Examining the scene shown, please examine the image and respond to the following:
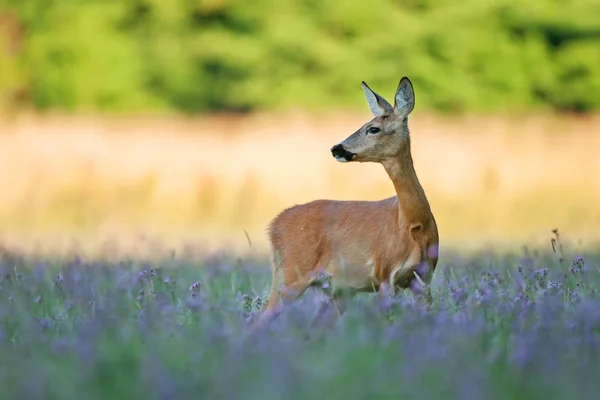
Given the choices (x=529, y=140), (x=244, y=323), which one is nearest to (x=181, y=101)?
(x=529, y=140)

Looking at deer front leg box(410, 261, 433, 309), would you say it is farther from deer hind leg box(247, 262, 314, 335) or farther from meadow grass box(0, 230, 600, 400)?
deer hind leg box(247, 262, 314, 335)

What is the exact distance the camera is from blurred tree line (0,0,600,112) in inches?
838

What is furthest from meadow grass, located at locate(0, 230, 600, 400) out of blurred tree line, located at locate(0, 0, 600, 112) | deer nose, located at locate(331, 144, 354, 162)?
blurred tree line, located at locate(0, 0, 600, 112)

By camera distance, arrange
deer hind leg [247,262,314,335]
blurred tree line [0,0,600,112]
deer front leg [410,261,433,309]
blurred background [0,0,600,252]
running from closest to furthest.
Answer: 1. deer front leg [410,261,433,309]
2. deer hind leg [247,262,314,335]
3. blurred background [0,0,600,252]
4. blurred tree line [0,0,600,112]

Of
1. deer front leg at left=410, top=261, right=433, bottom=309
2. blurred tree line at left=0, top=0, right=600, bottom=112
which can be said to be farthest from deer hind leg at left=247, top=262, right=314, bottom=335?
blurred tree line at left=0, top=0, right=600, bottom=112

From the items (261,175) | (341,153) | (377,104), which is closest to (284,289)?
(341,153)

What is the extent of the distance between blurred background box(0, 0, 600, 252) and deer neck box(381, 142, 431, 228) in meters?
4.27

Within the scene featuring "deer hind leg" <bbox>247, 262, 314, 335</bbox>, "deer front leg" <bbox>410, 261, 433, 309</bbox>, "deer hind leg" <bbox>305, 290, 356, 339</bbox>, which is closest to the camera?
"deer hind leg" <bbox>305, 290, 356, 339</bbox>

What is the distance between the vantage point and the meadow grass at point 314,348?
360 cm

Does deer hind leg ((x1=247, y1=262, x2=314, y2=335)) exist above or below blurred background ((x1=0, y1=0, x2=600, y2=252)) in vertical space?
below

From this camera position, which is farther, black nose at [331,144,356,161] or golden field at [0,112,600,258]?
golden field at [0,112,600,258]

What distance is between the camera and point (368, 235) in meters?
5.96

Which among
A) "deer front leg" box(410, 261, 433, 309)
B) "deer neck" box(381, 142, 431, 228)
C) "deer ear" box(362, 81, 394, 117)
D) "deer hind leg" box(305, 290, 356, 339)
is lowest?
"deer hind leg" box(305, 290, 356, 339)

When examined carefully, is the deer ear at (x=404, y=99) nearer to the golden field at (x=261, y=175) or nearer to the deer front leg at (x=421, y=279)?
the deer front leg at (x=421, y=279)
